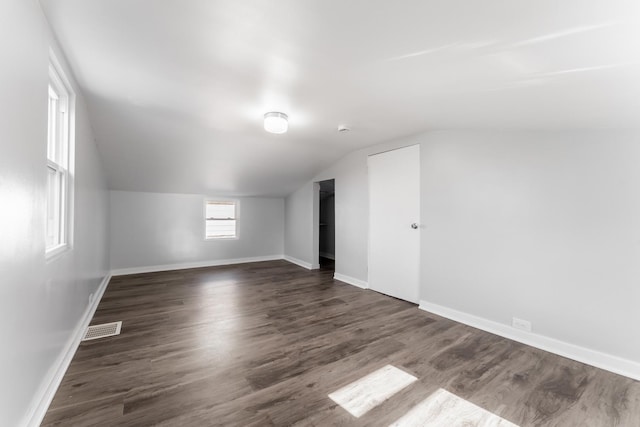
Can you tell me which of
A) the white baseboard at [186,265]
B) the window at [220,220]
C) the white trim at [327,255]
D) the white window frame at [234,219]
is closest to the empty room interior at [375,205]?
the white baseboard at [186,265]

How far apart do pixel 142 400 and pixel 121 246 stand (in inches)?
172

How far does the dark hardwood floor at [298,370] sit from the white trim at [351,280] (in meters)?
0.84

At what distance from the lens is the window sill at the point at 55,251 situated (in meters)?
1.73

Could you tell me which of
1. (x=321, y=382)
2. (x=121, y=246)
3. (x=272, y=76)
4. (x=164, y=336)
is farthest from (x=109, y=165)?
(x=321, y=382)

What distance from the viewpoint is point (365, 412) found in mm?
1614

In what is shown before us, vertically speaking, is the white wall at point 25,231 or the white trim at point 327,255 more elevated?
the white wall at point 25,231

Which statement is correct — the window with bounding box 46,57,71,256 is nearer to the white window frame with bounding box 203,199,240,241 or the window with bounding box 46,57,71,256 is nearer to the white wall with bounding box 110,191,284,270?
the white wall with bounding box 110,191,284,270

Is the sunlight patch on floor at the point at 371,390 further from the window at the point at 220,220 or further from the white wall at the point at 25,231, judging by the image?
the window at the point at 220,220

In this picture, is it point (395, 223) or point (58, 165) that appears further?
point (395, 223)

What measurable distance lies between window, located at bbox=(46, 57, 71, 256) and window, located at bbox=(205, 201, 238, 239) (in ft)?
12.3

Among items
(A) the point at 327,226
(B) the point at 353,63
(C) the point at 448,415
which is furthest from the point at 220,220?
(C) the point at 448,415

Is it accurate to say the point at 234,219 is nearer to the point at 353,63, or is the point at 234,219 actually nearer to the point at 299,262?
the point at 299,262

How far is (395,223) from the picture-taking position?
3801mm

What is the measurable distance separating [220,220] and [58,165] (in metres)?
4.16
